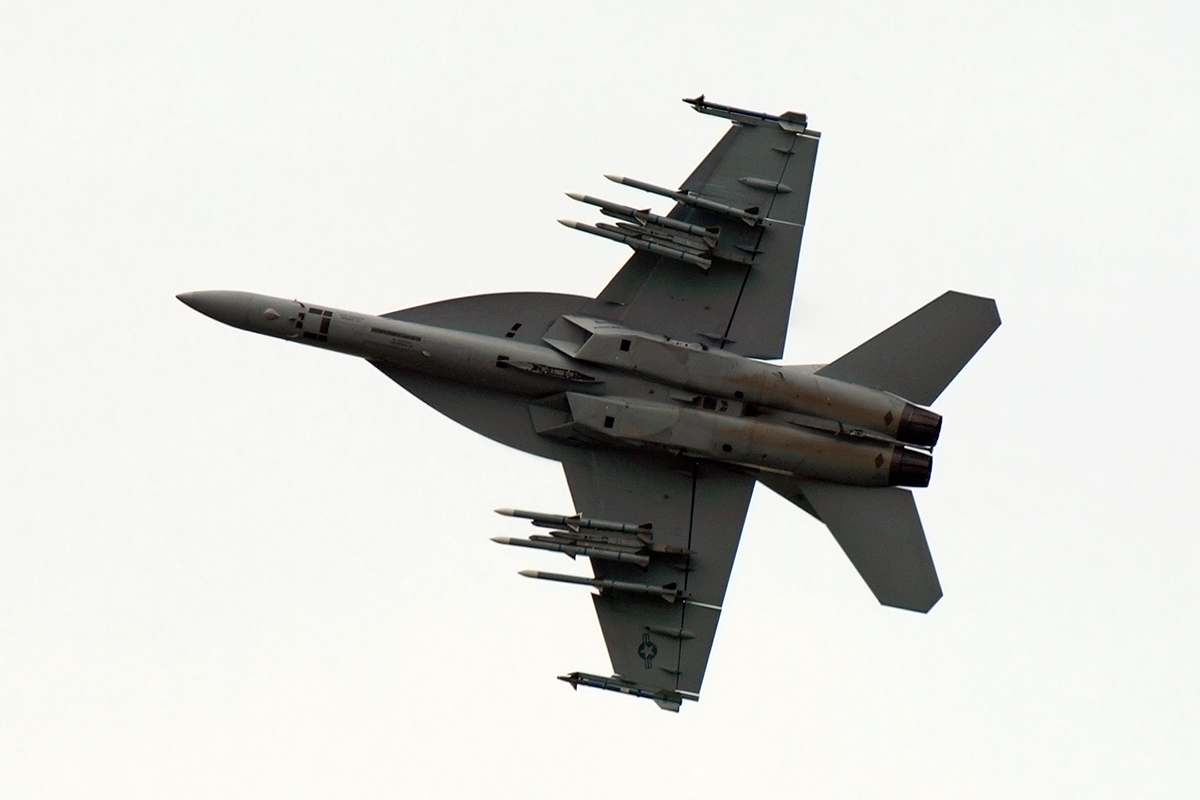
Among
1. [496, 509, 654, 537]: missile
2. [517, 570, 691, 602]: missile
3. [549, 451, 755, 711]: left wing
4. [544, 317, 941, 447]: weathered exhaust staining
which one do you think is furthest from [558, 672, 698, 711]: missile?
[544, 317, 941, 447]: weathered exhaust staining

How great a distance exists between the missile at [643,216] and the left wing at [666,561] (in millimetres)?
3421

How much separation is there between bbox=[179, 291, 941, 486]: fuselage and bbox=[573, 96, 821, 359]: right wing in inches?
20.4

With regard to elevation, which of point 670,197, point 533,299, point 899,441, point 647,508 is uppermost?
point 670,197

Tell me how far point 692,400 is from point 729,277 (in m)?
2.00

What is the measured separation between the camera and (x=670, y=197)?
21.0 metres

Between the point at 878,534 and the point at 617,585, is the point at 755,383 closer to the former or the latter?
the point at 878,534

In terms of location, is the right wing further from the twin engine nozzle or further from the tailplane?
the tailplane

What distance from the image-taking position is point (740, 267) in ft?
71.0

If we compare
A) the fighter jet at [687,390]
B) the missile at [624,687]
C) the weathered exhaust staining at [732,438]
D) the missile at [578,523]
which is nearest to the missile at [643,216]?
the fighter jet at [687,390]

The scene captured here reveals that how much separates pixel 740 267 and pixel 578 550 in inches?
190

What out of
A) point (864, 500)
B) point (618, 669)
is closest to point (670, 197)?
point (864, 500)

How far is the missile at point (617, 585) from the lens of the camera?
20766 mm

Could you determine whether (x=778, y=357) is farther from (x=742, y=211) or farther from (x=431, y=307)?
(x=431, y=307)

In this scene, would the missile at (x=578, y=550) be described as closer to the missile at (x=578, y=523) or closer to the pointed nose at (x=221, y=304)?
the missile at (x=578, y=523)
